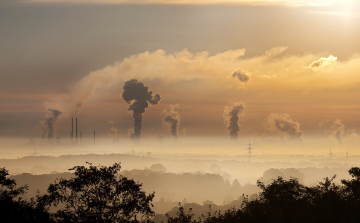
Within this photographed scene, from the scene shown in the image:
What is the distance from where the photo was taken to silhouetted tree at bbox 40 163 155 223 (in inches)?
2494

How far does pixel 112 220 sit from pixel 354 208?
43442 millimetres

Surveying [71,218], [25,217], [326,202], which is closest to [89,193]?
[71,218]

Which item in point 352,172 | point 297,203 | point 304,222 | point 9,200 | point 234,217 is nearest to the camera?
point 9,200

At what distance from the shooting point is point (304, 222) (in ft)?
287

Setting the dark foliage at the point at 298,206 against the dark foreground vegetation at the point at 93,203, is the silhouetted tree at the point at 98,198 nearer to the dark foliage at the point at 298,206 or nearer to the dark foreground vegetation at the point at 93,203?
the dark foreground vegetation at the point at 93,203

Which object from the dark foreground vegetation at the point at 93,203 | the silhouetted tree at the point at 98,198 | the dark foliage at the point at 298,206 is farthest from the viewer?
the dark foliage at the point at 298,206

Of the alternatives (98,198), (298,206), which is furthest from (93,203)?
(298,206)

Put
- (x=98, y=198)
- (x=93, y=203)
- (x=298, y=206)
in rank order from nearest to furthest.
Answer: (x=93, y=203)
(x=98, y=198)
(x=298, y=206)

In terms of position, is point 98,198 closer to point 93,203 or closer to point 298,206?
point 93,203

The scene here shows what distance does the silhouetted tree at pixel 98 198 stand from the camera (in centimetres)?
6334

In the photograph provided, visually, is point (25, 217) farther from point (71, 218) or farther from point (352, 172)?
point (352, 172)

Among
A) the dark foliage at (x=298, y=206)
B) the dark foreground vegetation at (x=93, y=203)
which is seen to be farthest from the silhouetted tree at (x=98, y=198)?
the dark foliage at (x=298, y=206)

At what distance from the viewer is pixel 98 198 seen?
64.5 metres

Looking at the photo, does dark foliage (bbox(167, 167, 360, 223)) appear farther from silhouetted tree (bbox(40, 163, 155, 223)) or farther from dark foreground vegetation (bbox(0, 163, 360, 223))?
silhouetted tree (bbox(40, 163, 155, 223))
